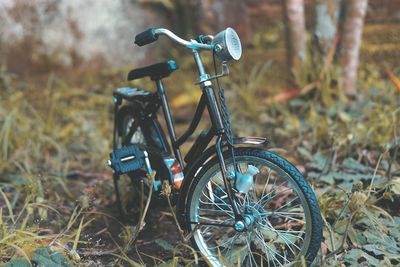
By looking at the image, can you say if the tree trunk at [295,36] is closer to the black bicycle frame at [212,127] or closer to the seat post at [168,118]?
the seat post at [168,118]

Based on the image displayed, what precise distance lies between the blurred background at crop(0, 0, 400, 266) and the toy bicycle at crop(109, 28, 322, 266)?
0.17 m

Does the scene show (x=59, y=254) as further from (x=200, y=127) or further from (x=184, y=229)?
(x=200, y=127)

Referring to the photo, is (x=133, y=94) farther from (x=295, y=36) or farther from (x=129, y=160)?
(x=295, y=36)

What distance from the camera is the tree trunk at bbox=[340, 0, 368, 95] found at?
438 centimetres

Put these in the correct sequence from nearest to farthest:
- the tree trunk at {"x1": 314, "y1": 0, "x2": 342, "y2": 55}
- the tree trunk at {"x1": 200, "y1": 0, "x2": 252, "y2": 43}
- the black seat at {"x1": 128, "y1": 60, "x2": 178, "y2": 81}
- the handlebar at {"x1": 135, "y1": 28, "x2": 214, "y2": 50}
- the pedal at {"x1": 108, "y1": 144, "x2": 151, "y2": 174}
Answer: the handlebar at {"x1": 135, "y1": 28, "x2": 214, "y2": 50} → the black seat at {"x1": 128, "y1": 60, "x2": 178, "y2": 81} → the pedal at {"x1": 108, "y1": 144, "x2": 151, "y2": 174} → the tree trunk at {"x1": 314, "y1": 0, "x2": 342, "y2": 55} → the tree trunk at {"x1": 200, "y1": 0, "x2": 252, "y2": 43}

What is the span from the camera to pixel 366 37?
5.32 metres

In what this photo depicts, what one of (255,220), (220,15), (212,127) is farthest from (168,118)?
(220,15)

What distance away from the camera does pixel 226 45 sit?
93.9 inches

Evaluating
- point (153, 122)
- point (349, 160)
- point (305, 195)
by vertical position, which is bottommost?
point (349, 160)

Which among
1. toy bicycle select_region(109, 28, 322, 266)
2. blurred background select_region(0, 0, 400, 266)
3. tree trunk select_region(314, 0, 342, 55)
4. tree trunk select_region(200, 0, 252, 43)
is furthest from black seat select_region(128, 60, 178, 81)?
tree trunk select_region(200, 0, 252, 43)

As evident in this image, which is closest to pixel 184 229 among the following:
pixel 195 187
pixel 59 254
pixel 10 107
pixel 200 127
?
pixel 195 187

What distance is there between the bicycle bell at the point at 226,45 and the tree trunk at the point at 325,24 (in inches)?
90.0

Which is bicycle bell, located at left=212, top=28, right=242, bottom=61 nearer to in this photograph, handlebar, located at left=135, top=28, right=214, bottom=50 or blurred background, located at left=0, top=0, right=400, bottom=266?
handlebar, located at left=135, top=28, right=214, bottom=50

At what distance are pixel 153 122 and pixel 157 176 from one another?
0.29 meters
